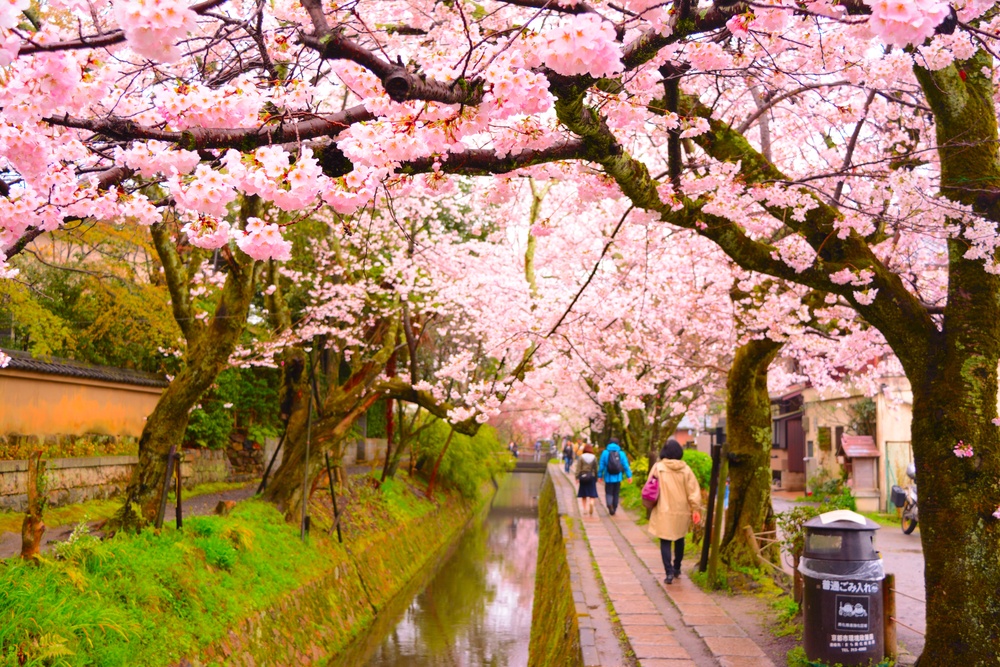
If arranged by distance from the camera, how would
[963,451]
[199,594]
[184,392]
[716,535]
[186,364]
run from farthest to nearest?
[186,364]
[184,392]
[716,535]
[199,594]
[963,451]

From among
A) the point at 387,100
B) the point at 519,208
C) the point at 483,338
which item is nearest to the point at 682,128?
the point at 387,100

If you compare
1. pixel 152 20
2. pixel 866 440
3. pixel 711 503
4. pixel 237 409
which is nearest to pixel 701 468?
pixel 866 440

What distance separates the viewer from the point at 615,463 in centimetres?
1780

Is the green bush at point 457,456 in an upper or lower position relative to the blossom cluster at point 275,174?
lower

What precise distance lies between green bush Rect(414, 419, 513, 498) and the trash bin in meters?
16.6

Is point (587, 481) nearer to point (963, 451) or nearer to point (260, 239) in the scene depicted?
point (963, 451)

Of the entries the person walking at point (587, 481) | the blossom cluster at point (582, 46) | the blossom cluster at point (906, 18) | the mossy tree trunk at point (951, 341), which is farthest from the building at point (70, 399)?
the blossom cluster at point (906, 18)

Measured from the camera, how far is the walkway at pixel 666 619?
21.0 feet

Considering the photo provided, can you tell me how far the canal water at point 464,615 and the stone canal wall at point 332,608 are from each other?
296mm

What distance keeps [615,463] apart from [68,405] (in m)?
11.0

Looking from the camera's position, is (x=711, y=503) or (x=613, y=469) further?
(x=613, y=469)

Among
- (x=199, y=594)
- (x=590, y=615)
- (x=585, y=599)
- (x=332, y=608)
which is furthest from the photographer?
(x=332, y=608)

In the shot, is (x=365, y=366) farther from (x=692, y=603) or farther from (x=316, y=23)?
(x=316, y=23)

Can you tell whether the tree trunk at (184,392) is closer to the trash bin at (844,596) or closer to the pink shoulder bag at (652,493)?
the pink shoulder bag at (652,493)
